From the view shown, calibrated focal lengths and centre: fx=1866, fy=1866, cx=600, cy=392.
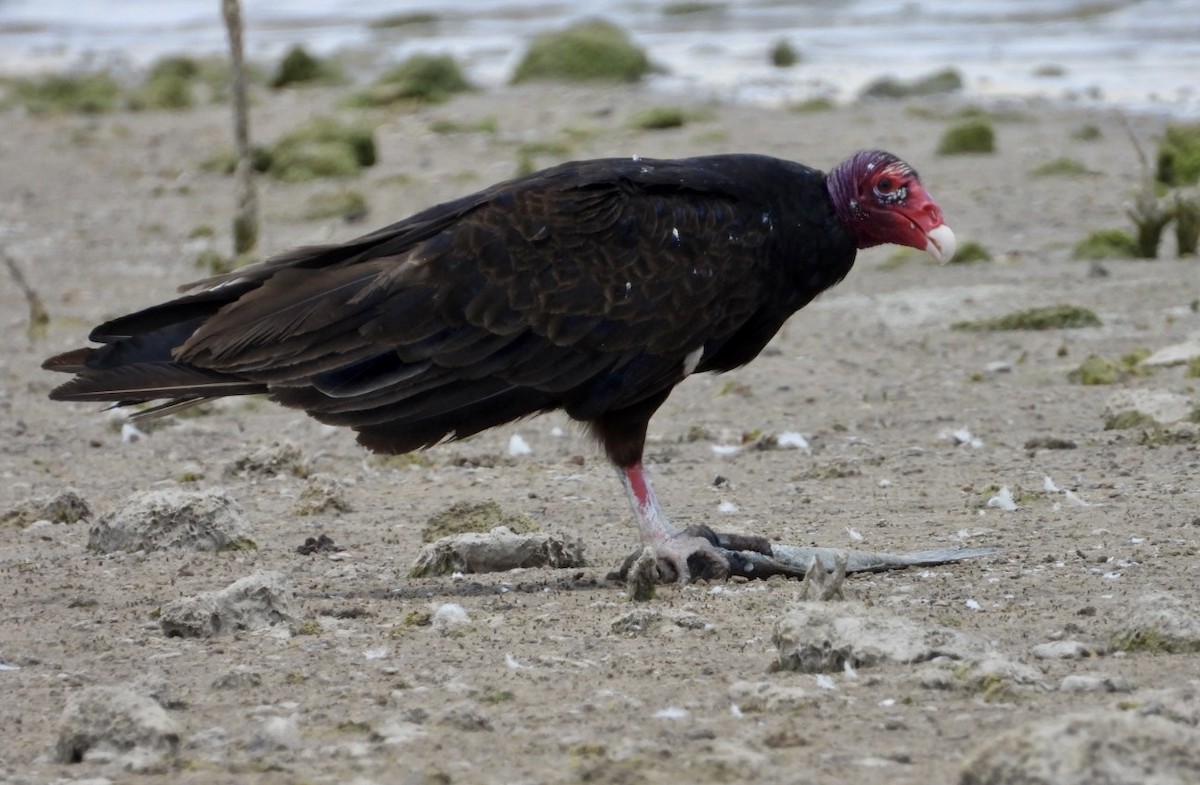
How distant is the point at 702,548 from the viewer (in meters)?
5.41

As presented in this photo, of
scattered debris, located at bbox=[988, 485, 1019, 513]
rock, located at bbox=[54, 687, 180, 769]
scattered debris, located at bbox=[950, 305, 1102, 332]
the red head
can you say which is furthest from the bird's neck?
scattered debris, located at bbox=[950, 305, 1102, 332]

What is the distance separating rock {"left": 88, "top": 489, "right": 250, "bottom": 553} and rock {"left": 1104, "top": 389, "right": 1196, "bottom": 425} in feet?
11.3

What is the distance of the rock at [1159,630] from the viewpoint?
423cm

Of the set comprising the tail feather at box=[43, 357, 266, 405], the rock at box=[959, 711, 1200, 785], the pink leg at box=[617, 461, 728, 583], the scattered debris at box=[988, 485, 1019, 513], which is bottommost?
the scattered debris at box=[988, 485, 1019, 513]

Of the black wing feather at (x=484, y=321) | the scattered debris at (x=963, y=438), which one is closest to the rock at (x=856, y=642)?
the black wing feather at (x=484, y=321)

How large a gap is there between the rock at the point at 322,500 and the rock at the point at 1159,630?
3040mm

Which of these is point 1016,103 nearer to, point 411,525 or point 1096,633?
point 411,525

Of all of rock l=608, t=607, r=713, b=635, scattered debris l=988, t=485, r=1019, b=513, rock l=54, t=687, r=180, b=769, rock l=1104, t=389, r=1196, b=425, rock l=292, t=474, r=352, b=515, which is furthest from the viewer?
rock l=1104, t=389, r=1196, b=425

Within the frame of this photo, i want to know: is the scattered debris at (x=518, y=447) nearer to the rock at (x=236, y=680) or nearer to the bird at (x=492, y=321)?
the bird at (x=492, y=321)

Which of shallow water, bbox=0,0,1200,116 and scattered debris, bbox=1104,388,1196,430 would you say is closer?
scattered debris, bbox=1104,388,1196,430

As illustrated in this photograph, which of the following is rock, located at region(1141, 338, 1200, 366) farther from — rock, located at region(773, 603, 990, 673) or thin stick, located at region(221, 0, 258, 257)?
thin stick, located at region(221, 0, 258, 257)

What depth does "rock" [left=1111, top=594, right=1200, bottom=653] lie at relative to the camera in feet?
13.9

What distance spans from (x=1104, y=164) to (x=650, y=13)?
63.4 ft

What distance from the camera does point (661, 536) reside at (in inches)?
218
